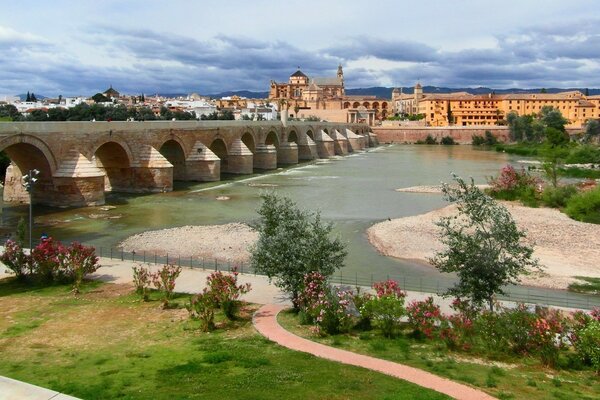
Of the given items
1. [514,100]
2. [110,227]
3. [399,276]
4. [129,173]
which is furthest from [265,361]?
[514,100]

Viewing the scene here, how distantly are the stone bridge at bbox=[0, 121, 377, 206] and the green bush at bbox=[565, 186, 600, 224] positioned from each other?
21.3m

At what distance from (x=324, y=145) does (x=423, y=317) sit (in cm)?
6233

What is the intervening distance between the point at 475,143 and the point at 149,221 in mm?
78888

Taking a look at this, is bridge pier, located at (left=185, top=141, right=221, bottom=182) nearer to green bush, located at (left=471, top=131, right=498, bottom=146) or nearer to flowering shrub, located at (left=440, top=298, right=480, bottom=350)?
flowering shrub, located at (left=440, top=298, right=480, bottom=350)

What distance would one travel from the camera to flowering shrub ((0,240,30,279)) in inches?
562

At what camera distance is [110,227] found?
23.8m

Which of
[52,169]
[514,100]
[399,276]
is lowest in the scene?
[399,276]

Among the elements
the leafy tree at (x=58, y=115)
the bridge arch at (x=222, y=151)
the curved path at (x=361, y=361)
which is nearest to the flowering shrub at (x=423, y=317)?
the curved path at (x=361, y=361)

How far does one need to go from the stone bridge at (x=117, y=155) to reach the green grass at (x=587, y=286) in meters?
21.4

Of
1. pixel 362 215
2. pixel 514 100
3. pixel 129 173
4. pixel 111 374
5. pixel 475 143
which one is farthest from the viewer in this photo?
pixel 514 100

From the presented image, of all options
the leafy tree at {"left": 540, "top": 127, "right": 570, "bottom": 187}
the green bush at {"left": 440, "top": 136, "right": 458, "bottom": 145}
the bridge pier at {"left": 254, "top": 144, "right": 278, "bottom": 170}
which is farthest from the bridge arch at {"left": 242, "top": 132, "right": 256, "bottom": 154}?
the green bush at {"left": 440, "top": 136, "right": 458, "bottom": 145}

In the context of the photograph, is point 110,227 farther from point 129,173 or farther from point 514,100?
point 514,100

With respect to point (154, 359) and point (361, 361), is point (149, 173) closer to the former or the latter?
point (154, 359)

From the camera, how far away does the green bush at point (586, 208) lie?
25297 millimetres
